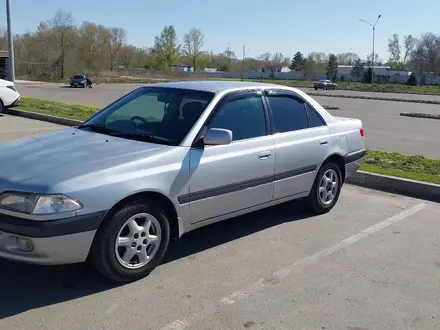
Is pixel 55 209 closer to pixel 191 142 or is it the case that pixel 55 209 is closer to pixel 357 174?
pixel 191 142

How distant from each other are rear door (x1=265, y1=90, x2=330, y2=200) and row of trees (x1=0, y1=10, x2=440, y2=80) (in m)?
66.7

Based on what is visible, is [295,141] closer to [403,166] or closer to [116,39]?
[403,166]

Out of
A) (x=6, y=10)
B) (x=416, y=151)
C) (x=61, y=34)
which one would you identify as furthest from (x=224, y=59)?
(x=416, y=151)

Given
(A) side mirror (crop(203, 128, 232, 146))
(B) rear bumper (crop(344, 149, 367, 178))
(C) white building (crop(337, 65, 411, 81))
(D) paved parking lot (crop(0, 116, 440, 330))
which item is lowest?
(D) paved parking lot (crop(0, 116, 440, 330))

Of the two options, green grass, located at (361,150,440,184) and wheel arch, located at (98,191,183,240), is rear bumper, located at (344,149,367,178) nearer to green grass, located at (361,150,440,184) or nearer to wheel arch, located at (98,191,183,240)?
green grass, located at (361,150,440,184)

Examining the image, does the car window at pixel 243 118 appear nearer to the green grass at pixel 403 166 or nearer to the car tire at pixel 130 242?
the car tire at pixel 130 242

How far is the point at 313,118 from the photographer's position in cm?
588

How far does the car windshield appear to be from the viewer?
4527 mm

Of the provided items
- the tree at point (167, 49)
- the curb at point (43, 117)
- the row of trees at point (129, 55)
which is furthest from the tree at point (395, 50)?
the curb at point (43, 117)

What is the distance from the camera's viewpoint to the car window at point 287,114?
5352mm

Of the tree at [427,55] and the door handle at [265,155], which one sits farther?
the tree at [427,55]

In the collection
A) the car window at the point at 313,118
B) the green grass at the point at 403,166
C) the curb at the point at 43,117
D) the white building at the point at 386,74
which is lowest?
the green grass at the point at 403,166

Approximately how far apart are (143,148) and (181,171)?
0.38 m

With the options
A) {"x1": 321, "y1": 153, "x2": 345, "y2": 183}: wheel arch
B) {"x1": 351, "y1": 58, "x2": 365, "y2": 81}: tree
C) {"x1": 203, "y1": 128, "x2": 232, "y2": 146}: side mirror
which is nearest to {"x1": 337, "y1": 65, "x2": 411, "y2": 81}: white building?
{"x1": 351, "y1": 58, "x2": 365, "y2": 81}: tree
